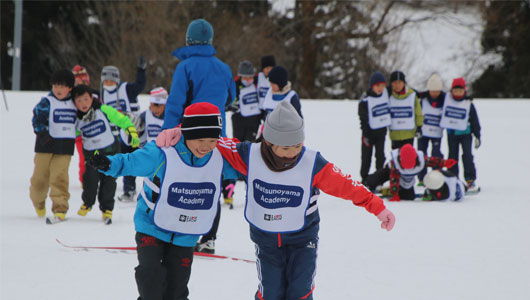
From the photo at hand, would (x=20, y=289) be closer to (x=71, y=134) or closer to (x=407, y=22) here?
(x=71, y=134)

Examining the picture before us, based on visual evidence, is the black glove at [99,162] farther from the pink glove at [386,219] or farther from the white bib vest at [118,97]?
the white bib vest at [118,97]

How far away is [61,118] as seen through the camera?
645 centimetres

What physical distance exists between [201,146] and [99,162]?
1.75 feet

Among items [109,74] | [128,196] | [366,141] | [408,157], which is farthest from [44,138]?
[366,141]

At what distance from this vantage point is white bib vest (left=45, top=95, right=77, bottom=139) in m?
6.42

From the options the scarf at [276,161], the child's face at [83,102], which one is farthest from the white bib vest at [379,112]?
the scarf at [276,161]

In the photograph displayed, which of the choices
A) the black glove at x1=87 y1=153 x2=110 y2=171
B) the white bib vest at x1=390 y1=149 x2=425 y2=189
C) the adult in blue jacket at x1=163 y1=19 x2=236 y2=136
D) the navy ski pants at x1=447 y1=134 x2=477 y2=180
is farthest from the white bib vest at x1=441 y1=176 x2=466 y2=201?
the black glove at x1=87 y1=153 x2=110 y2=171

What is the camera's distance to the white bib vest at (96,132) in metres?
6.62

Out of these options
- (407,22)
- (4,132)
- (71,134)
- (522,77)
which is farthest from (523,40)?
(71,134)

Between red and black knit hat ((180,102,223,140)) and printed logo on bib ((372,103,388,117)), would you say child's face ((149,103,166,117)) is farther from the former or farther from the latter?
red and black knit hat ((180,102,223,140))

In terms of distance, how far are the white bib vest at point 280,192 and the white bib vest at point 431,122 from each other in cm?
637

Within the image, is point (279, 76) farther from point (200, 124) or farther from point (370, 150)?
point (200, 124)

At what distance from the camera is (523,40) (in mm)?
23047

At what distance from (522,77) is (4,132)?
17837mm
